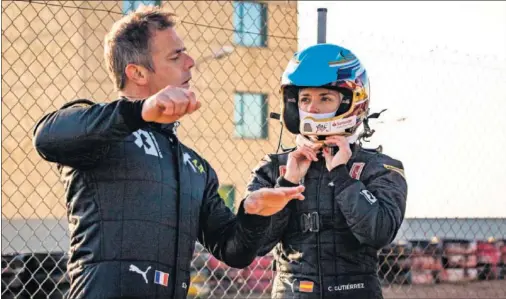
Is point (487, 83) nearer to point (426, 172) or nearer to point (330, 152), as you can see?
point (426, 172)

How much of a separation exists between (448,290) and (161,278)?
25.4ft

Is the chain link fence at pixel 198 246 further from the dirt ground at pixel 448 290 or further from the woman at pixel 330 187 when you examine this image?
the woman at pixel 330 187

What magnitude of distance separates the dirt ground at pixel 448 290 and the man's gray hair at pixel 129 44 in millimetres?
5565

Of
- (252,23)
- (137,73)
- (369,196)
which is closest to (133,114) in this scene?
(137,73)

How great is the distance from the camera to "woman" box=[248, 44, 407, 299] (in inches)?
164

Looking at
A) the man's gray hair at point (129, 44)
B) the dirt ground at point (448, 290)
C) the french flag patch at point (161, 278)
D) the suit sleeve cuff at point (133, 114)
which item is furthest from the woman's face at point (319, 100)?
A: the dirt ground at point (448, 290)

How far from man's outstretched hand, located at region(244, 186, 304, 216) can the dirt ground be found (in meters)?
5.38

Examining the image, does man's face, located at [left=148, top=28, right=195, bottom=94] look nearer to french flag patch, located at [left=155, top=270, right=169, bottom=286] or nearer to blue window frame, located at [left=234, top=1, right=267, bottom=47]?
french flag patch, located at [left=155, top=270, right=169, bottom=286]

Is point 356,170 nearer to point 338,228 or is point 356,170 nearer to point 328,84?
point 338,228

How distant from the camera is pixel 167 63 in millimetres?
3764

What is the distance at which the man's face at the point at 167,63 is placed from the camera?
12.2 feet

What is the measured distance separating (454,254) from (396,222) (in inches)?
332

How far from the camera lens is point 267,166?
4.45 meters

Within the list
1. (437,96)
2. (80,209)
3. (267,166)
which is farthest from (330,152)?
(437,96)
